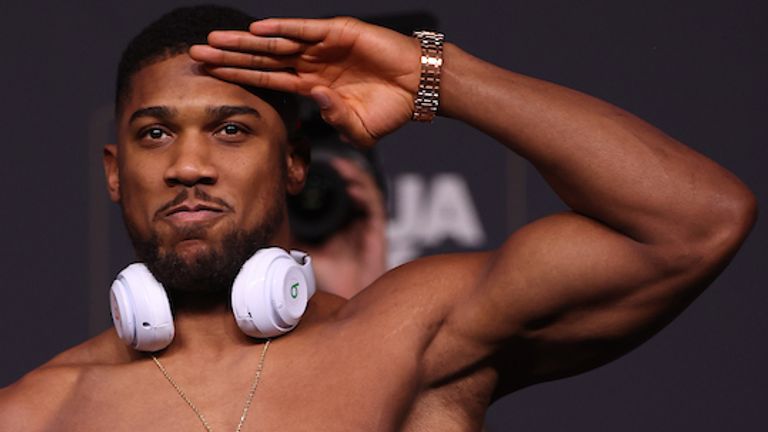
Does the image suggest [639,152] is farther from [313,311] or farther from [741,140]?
[741,140]

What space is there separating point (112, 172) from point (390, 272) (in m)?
0.46

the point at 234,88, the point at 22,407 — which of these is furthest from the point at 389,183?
the point at 22,407

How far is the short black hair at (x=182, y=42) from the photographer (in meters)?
2.15

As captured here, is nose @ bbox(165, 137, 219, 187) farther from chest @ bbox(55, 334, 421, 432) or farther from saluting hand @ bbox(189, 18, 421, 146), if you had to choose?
chest @ bbox(55, 334, 421, 432)

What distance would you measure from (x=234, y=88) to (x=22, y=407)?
1.78ft

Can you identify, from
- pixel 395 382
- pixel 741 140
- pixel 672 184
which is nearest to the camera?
pixel 672 184

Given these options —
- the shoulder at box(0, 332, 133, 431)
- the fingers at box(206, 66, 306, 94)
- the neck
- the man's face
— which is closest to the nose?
the man's face

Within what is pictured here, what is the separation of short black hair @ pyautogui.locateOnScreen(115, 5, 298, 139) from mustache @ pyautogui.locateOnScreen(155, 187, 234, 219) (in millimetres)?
168

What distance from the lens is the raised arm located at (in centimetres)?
193

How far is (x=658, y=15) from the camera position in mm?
2771

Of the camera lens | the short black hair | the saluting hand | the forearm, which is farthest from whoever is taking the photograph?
the camera lens

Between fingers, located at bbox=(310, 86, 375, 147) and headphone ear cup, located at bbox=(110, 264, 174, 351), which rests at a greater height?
fingers, located at bbox=(310, 86, 375, 147)

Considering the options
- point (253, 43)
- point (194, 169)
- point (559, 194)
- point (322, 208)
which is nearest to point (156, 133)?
point (194, 169)

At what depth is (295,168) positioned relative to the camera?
7.33ft
